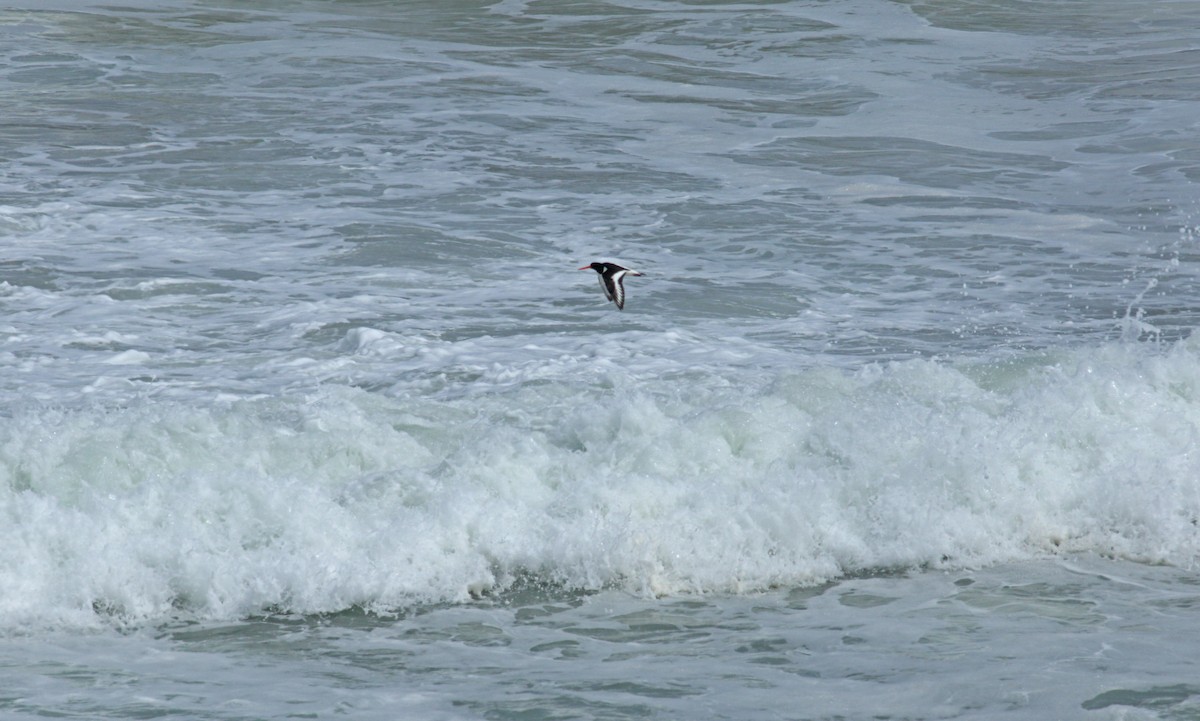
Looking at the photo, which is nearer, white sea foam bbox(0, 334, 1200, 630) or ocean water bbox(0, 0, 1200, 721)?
ocean water bbox(0, 0, 1200, 721)

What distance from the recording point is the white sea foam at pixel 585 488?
6.37 m

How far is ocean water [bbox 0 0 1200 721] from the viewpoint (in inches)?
221

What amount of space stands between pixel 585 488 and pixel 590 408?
860 mm

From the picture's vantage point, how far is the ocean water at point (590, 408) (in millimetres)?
5613

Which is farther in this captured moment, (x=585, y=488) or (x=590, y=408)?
(x=590, y=408)

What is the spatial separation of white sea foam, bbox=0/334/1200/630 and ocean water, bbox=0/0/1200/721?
0.02 metres

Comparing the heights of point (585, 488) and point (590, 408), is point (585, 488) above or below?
below

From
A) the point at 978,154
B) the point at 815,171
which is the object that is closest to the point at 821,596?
the point at 815,171

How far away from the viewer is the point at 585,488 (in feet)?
23.6

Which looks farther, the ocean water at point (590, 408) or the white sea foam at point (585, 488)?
the white sea foam at point (585, 488)

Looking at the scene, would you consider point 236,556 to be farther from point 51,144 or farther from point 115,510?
point 51,144

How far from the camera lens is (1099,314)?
10.5 meters

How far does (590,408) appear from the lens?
7996mm

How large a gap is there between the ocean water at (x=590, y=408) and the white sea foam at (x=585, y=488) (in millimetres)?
24
